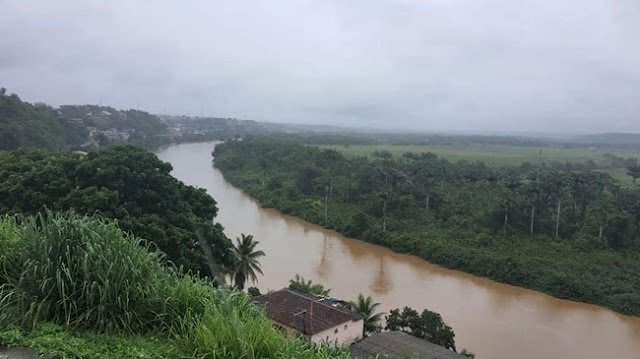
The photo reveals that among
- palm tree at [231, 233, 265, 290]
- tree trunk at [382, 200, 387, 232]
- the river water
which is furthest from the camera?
tree trunk at [382, 200, 387, 232]

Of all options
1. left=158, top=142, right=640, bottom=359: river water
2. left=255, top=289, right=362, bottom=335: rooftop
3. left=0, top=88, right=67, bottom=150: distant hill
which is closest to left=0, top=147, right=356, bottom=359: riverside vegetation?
left=255, top=289, right=362, bottom=335: rooftop

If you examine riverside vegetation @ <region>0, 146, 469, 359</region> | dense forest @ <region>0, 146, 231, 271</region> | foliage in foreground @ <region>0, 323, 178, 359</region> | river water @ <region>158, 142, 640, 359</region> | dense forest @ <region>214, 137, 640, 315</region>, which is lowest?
river water @ <region>158, 142, 640, 359</region>

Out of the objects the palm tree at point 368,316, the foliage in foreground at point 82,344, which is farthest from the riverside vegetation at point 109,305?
the palm tree at point 368,316

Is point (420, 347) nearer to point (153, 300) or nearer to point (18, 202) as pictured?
point (153, 300)

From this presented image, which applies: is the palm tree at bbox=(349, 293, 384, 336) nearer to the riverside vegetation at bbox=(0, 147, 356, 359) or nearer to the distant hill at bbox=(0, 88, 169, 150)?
the riverside vegetation at bbox=(0, 147, 356, 359)

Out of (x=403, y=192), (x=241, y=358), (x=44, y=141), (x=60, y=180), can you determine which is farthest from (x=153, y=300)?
(x=44, y=141)

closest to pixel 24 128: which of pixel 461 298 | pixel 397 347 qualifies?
pixel 461 298
